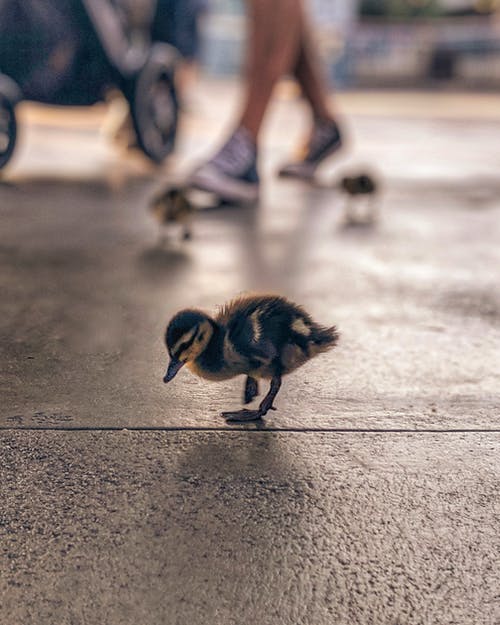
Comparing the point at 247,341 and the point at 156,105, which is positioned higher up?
the point at 247,341

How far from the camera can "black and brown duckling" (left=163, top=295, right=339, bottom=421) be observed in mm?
2270

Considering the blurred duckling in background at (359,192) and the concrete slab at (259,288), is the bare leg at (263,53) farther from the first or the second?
the blurred duckling in background at (359,192)

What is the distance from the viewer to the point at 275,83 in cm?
596

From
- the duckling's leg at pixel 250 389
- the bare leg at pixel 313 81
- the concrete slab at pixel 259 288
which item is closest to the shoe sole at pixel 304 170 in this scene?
the concrete slab at pixel 259 288

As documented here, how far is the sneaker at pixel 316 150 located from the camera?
6797 millimetres

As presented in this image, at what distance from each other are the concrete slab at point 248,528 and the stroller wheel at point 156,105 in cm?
485

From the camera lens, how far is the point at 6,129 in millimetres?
6102

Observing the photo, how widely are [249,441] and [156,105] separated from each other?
205 inches

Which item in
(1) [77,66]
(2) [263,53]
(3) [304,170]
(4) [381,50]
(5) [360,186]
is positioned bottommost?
(4) [381,50]

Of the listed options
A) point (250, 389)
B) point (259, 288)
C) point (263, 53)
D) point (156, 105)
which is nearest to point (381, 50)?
point (156, 105)

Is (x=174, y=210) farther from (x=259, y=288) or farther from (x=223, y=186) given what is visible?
(x=259, y=288)

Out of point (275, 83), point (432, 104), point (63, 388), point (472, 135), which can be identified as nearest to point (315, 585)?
point (63, 388)

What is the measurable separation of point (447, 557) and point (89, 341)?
1.61 m

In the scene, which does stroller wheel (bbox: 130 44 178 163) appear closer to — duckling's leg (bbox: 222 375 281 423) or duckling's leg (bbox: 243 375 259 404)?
duckling's leg (bbox: 243 375 259 404)
